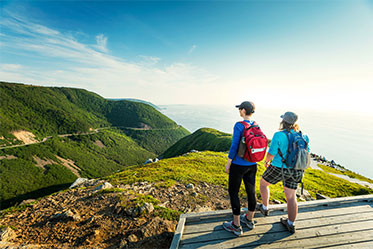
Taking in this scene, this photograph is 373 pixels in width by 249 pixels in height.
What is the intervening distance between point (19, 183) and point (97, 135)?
90.2 meters

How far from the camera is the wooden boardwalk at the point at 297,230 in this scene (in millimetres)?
3953

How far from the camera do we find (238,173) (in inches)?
161

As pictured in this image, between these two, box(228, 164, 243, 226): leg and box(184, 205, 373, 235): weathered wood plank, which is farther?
box(184, 205, 373, 235): weathered wood plank

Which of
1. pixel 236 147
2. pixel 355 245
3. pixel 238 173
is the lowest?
pixel 355 245

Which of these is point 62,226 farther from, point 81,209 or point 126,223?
point 126,223

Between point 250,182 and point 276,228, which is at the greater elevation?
point 250,182

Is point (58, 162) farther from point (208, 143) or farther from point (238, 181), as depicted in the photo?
point (238, 181)

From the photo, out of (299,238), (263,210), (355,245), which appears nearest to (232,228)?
(263,210)

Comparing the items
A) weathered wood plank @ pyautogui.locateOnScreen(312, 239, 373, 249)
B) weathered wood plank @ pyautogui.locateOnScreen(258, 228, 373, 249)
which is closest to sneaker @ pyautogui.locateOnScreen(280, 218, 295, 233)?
weathered wood plank @ pyautogui.locateOnScreen(258, 228, 373, 249)

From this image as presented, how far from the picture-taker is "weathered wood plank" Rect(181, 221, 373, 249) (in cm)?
394

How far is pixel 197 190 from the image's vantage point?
919 centimetres

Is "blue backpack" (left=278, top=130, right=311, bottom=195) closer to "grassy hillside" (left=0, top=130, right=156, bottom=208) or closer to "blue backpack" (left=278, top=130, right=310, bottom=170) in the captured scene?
"blue backpack" (left=278, top=130, right=310, bottom=170)

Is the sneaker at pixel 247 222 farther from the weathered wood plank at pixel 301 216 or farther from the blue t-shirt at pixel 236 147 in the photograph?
the blue t-shirt at pixel 236 147

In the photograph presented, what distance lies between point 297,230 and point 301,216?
2.48 feet
